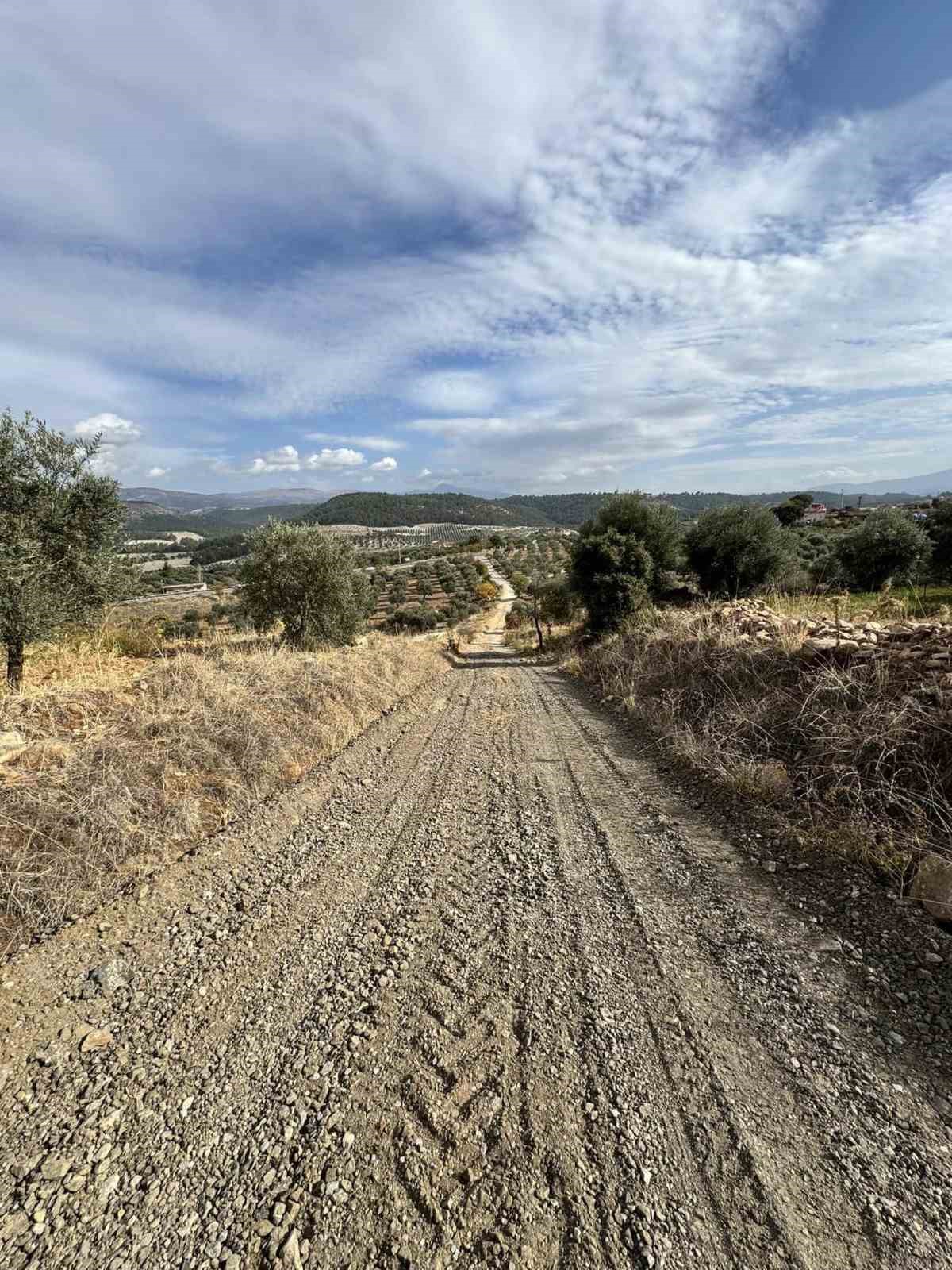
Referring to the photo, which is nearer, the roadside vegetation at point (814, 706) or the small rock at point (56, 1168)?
the small rock at point (56, 1168)

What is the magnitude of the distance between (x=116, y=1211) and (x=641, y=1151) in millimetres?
1967

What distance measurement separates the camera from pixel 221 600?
3519cm

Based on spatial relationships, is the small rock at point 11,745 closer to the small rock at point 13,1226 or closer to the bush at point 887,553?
the small rock at point 13,1226

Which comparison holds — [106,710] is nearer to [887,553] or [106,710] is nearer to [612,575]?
[612,575]

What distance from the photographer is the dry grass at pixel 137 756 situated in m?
3.57

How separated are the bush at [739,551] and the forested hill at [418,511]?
369ft

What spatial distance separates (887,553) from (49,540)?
30.5 metres

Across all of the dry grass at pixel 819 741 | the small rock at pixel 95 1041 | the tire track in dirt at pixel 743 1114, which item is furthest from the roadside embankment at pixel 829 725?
the small rock at pixel 95 1041

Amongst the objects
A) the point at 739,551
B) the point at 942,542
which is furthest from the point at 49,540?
the point at 942,542

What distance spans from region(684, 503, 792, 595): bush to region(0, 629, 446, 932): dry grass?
54.7 feet

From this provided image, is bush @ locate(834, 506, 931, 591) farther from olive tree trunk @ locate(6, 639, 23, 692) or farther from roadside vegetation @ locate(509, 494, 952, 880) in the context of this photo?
olive tree trunk @ locate(6, 639, 23, 692)

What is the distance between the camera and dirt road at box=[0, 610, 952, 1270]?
5.91 feet

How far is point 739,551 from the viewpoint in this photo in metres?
19.9

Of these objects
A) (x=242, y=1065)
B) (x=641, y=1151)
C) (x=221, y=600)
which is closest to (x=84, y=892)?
(x=242, y=1065)
